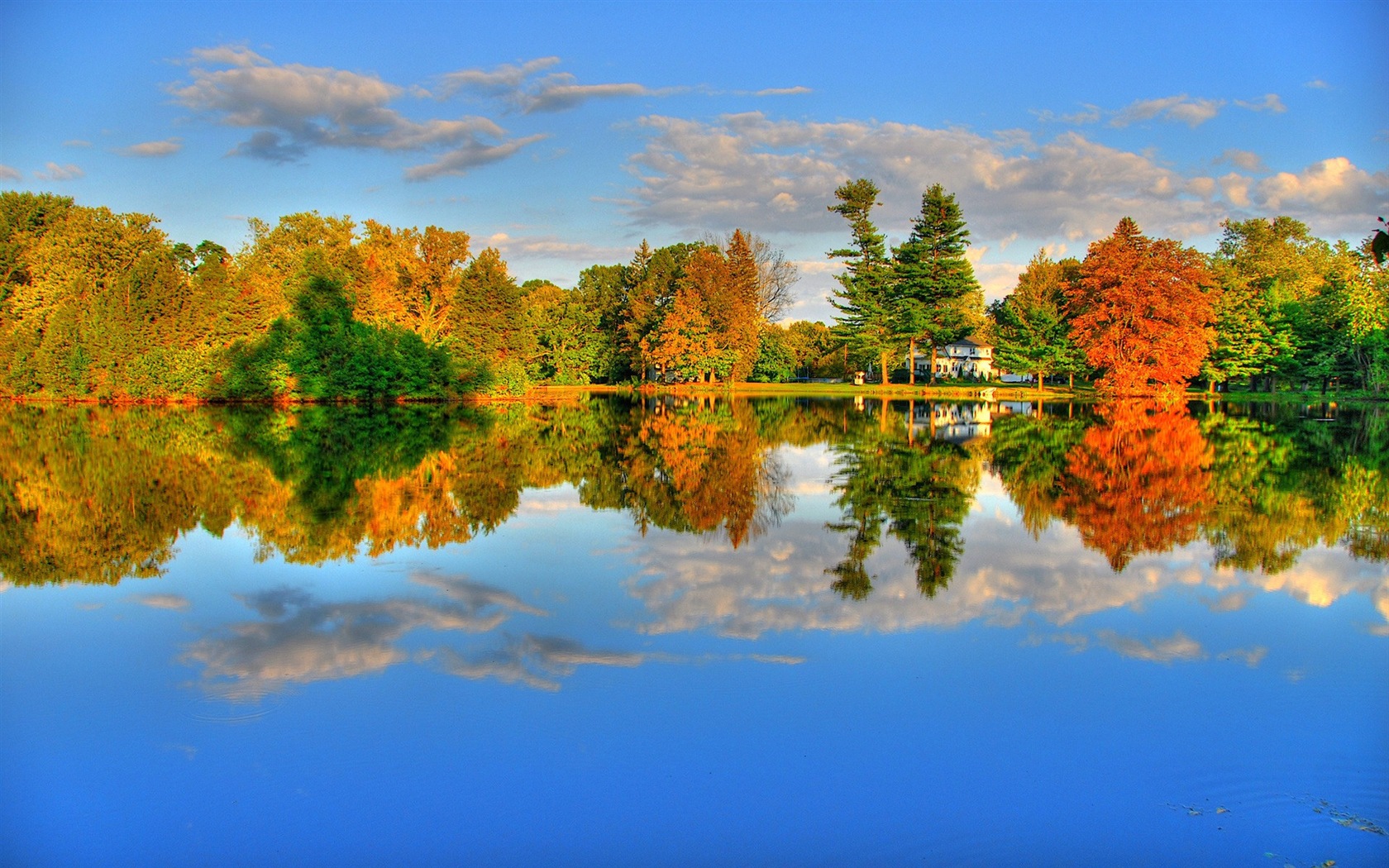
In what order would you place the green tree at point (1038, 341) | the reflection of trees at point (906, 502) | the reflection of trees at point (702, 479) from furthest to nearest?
1. the green tree at point (1038, 341)
2. the reflection of trees at point (702, 479)
3. the reflection of trees at point (906, 502)

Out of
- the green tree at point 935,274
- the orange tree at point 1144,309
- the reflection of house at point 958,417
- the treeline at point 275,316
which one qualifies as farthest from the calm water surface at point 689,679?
the green tree at point 935,274

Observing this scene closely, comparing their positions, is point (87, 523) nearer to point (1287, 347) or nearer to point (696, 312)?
point (696, 312)

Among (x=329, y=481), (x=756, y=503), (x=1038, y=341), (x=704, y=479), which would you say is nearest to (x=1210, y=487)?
(x=756, y=503)

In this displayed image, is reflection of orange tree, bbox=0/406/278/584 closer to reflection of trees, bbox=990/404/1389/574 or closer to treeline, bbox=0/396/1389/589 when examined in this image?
treeline, bbox=0/396/1389/589

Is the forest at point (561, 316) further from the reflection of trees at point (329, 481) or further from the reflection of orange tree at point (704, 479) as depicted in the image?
the reflection of orange tree at point (704, 479)

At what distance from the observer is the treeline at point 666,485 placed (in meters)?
9.20

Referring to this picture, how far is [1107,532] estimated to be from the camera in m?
9.98

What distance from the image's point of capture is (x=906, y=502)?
1204 cm

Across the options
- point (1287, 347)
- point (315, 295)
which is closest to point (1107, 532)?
point (315, 295)

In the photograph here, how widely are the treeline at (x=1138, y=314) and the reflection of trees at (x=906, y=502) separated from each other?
30346 mm

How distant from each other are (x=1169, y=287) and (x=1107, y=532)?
41227mm

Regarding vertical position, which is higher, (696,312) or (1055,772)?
(696,312)

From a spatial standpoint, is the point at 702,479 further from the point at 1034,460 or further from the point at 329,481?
the point at 1034,460

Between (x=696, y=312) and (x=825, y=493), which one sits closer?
(x=825, y=493)
